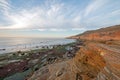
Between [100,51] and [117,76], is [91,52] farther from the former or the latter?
[117,76]

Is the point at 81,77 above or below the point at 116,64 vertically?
below

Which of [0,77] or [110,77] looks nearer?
[110,77]

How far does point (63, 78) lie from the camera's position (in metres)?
11.3

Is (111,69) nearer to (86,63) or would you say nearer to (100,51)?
(100,51)

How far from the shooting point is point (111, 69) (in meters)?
5.70

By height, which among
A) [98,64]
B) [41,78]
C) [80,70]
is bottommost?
[41,78]

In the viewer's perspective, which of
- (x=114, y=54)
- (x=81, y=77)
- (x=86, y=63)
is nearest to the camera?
(x=114, y=54)

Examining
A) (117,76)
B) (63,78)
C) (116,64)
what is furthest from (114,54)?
(63,78)

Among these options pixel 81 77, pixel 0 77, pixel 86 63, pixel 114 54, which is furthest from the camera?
pixel 0 77

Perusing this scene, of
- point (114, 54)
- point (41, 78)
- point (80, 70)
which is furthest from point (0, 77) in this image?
point (114, 54)

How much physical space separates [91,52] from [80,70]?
1617mm

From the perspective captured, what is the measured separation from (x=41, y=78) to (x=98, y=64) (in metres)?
8.56

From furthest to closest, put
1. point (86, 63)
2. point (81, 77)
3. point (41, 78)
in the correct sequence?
point (41, 78) → point (86, 63) → point (81, 77)

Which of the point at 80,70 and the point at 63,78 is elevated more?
the point at 80,70
